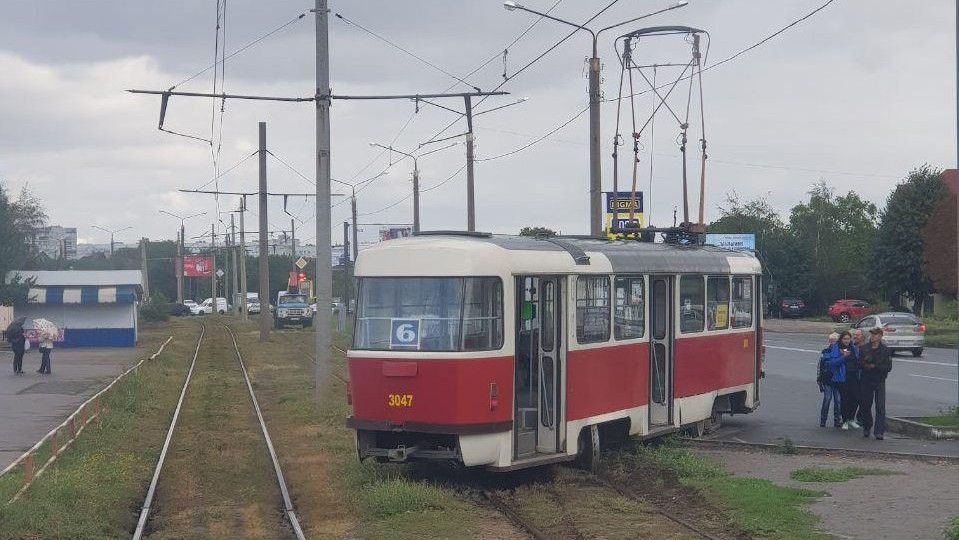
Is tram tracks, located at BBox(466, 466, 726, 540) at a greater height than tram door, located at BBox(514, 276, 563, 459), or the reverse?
tram door, located at BBox(514, 276, 563, 459)

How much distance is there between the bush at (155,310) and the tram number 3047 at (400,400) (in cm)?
6456

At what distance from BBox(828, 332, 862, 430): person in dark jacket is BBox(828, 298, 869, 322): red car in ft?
166

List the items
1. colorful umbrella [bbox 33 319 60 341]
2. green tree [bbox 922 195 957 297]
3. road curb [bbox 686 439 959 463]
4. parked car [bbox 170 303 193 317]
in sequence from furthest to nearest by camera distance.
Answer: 1. parked car [bbox 170 303 193 317]
2. green tree [bbox 922 195 957 297]
3. colorful umbrella [bbox 33 319 60 341]
4. road curb [bbox 686 439 959 463]

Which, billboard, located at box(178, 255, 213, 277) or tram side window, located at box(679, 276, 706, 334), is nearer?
tram side window, located at box(679, 276, 706, 334)

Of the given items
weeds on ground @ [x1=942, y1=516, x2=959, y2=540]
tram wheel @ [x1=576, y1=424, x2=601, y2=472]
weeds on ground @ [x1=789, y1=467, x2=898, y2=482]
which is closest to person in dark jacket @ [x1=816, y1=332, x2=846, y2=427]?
weeds on ground @ [x1=789, y1=467, x2=898, y2=482]

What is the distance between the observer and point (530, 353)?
13.5 m

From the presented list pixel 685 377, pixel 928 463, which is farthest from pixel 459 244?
pixel 928 463

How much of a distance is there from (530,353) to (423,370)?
1398 mm

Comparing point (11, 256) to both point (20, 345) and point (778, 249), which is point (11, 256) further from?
point (778, 249)

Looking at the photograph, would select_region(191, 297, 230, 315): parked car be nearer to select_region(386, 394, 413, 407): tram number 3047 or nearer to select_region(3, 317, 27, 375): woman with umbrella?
select_region(3, 317, 27, 375): woman with umbrella

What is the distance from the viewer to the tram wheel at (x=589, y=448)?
47.6 ft

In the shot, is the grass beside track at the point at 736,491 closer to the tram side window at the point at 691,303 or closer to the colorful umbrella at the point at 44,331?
the tram side window at the point at 691,303

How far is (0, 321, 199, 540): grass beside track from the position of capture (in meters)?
11.1

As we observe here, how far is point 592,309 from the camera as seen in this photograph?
47.7 ft
